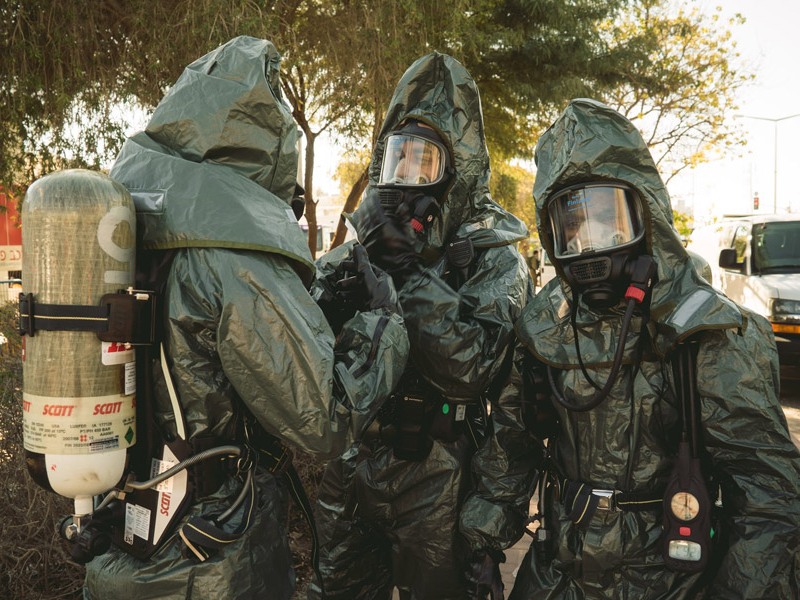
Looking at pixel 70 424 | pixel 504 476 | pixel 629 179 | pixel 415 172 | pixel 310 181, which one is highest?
pixel 310 181

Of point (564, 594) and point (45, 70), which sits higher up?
point (45, 70)

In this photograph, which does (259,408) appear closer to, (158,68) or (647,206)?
(647,206)

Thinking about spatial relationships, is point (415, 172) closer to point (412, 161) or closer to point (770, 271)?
point (412, 161)

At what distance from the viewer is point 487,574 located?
251 centimetres

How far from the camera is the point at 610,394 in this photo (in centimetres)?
232

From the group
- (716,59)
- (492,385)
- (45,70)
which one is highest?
(716,59)

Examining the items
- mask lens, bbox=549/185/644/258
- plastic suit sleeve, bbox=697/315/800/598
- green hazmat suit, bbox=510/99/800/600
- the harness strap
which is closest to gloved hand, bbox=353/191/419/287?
green hazmat suit, bbox=510/99/800/600

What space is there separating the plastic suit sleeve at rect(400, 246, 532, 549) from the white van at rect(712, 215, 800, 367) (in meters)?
6.31

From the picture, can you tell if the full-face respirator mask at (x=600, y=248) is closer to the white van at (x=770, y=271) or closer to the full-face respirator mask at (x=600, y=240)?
the full-face respirator mask at (x=600, y=240)

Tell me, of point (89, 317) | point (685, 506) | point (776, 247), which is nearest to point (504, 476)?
point (685, 506)

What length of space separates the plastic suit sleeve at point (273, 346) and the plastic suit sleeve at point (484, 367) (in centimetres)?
80

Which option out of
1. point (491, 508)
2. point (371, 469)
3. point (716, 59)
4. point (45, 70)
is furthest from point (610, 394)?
point (716, 59)

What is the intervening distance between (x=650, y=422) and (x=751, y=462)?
0.99ft

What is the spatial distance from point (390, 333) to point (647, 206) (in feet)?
3.11
